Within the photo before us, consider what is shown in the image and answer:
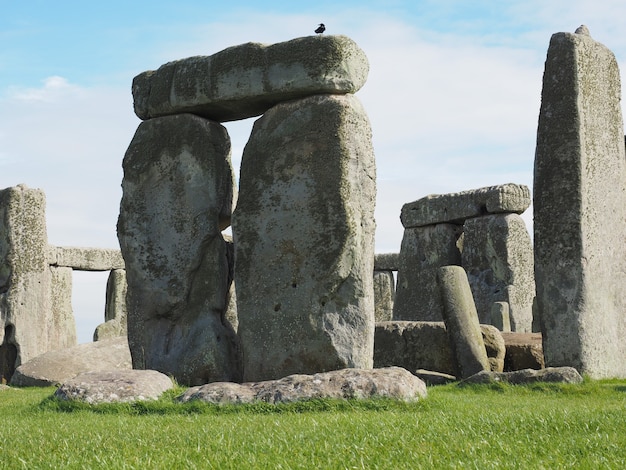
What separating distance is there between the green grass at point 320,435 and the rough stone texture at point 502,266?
1081cm

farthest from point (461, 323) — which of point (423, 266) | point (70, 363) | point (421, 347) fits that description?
point (423, 266)

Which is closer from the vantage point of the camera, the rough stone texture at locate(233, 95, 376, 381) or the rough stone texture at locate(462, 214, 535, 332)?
the rough stone texture at locate(233, 95, 376, 381)

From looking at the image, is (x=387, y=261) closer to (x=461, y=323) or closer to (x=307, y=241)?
(x=461, y=323)

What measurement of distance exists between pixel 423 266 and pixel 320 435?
50.5ft

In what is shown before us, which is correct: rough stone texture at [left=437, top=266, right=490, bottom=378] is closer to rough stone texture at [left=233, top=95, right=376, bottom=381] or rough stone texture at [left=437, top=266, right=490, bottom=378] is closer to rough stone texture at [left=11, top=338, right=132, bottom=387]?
rough stone texture at [left=233, top=95, right=376, bottom=381]

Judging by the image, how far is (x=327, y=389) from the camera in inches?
359

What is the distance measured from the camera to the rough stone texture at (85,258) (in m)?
24.5

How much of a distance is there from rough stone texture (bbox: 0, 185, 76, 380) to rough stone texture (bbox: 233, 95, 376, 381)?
6835 mm

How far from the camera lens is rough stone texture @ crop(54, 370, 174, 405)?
9.95 meters

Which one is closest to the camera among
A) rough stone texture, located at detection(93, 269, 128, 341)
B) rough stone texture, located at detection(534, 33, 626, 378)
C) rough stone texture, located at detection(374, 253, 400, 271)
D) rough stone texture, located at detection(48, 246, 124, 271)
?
rough stone texture, located at detection(534, 33, 626, 378)

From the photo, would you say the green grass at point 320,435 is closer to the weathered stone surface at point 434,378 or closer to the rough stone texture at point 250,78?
the weathered stone surface at point 434,378

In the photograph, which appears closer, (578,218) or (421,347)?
(578,218)

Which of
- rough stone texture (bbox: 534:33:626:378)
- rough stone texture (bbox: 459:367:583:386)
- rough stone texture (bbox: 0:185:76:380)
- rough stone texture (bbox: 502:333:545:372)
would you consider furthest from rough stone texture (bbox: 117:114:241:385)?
rough stone texture (bbox: 0:185:76:380)

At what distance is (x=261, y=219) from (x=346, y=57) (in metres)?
2.24
